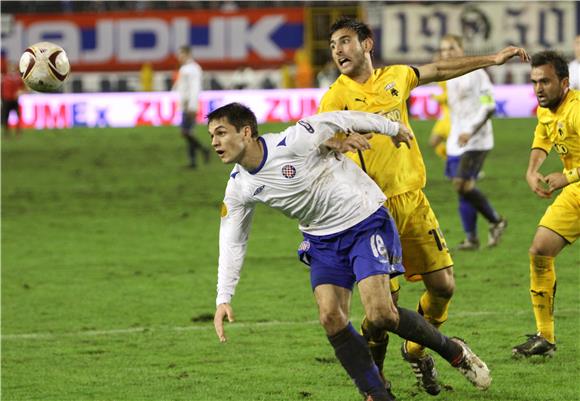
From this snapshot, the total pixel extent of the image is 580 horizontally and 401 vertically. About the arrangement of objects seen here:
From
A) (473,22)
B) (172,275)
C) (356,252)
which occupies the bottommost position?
(172,275)

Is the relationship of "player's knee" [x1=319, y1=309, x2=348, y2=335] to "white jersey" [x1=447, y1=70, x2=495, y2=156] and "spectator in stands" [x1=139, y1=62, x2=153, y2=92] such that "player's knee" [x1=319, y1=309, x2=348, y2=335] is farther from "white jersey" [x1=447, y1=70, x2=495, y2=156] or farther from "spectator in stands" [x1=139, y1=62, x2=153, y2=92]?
"spectator in stands" [x1=139, y1=62, x2=153, y2=92]

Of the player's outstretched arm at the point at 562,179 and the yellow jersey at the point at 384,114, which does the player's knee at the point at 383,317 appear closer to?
the yellow jersey at the point at 384,114

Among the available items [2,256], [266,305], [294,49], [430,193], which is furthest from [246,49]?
[266,305]

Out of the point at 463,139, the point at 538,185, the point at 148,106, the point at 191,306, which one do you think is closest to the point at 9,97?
the point at 148,106

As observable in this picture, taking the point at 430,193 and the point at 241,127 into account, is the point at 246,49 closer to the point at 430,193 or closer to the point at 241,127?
the point at 430,193

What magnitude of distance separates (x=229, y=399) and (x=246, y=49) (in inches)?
1762

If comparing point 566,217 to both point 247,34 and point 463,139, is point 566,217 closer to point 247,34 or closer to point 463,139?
point 463,139

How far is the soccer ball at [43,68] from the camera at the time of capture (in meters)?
9.09

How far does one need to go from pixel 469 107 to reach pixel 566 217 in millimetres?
5821

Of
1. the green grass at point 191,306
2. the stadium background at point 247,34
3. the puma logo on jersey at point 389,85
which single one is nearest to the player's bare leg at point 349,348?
the green grass at point 191,306

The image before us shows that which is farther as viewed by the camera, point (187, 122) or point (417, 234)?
point (187, 122)

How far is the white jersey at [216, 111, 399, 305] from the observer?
7.16 meters

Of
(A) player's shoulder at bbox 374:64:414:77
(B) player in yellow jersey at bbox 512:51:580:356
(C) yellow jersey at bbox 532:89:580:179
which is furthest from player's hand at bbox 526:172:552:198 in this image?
(A) player's shoulder at bbox 374:64:414:77

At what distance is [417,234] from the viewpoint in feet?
25.9
